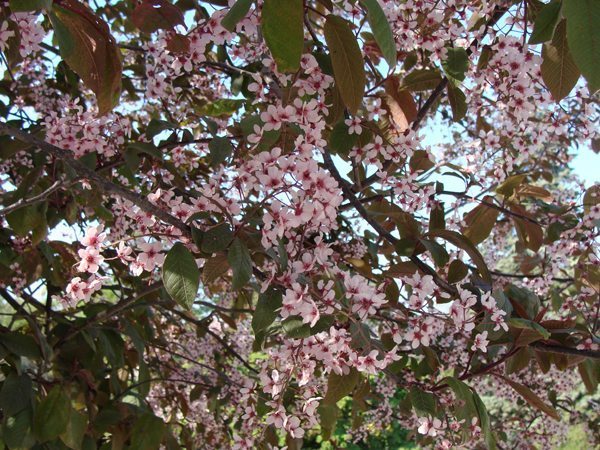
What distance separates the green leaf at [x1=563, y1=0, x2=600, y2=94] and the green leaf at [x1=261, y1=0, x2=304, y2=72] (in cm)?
30

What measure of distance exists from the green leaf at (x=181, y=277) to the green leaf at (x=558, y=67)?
2.39 feet

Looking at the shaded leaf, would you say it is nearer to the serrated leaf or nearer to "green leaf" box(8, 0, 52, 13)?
"green leaf" box(8, 0, 52, 13)

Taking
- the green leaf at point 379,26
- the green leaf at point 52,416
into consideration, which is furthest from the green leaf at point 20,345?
the green leaf at point 379,26

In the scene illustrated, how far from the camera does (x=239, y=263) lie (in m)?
1.09

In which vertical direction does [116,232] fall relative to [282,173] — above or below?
above

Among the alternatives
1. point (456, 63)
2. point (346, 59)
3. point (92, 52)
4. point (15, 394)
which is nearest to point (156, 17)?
point (92, 52)

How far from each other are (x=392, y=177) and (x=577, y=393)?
26.1ft

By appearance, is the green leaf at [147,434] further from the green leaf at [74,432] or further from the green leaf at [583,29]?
the green leaf at [583,29]

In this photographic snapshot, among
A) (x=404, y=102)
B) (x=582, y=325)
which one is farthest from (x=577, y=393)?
(x=404, y=102)

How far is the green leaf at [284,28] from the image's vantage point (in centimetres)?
77

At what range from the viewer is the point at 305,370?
55.5 inches

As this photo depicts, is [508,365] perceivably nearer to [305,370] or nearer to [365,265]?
[365,265]

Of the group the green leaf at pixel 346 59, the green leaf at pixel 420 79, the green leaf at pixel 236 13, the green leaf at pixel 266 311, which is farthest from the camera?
the green leaf at pixel 420 79

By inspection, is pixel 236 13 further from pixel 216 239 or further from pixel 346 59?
pixel 216 239
